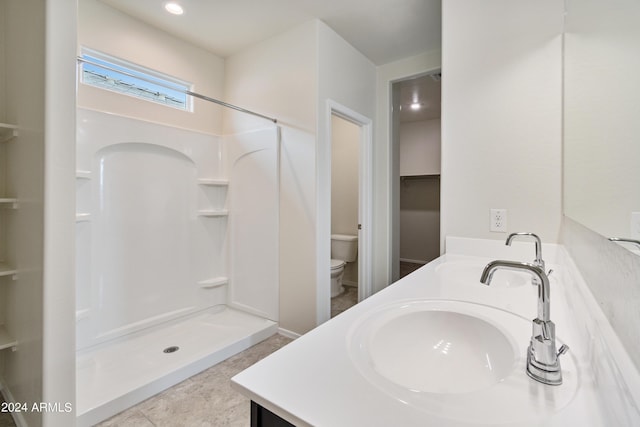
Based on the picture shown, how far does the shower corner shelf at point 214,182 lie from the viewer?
277 centimetres

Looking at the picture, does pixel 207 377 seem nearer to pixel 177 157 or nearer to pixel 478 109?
pixel 177 157

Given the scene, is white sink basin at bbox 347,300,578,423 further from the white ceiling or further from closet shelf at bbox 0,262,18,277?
the white ceiling

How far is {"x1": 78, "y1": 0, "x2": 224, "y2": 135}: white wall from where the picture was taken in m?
2.14

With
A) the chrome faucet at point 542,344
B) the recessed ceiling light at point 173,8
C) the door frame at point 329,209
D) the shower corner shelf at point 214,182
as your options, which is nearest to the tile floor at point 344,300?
the door frame at point 329,209

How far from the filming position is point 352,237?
12.5 ft

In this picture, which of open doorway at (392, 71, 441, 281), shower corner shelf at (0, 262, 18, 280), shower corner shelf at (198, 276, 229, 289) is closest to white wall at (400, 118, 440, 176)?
open doorway at (392, 71, 441, 281)

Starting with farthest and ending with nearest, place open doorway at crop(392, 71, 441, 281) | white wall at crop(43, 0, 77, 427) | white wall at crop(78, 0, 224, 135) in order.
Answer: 1. open doorway at crop(392, 71, 441, 281)
2. white wall at crop(78, 0, 224, 135)
3. white wall at crop(43, 0, 77, 427)

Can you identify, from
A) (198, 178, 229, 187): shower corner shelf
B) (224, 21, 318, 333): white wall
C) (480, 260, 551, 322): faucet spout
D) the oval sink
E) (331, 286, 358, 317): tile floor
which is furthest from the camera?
(331, 286, 358, 317): tile floor

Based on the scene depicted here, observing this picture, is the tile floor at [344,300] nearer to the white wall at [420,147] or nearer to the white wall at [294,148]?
the white wall at [294,148]

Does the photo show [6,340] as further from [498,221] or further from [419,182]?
[419,182]

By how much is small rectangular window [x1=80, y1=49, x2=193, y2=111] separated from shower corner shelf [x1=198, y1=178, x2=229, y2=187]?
70 cm

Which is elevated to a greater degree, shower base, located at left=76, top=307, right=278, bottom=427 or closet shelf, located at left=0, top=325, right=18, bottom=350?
closet shelf, located at left=0, top=325, right=18, bottom=350

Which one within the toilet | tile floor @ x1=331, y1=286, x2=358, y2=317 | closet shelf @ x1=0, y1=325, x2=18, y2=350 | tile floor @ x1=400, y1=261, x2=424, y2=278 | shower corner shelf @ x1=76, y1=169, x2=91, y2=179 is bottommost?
→ tile floor @ x1=331, y1=286, x2=358, y2=317

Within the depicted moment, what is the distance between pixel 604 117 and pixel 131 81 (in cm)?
296
